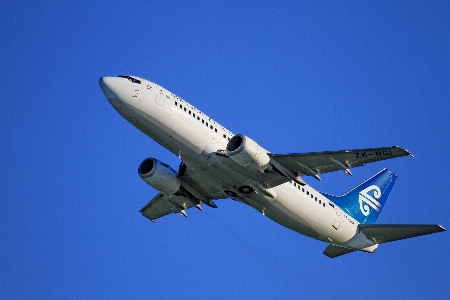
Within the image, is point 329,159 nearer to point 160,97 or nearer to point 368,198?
point 160,97

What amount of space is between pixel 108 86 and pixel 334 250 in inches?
758

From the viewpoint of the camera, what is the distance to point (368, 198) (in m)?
53.6

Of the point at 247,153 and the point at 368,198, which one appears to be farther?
the point at 368,198

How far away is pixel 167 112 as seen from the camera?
43.1 m

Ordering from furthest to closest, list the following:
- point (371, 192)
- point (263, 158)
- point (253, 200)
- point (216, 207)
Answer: point (371, 192), point (216, 207), point (253, 200), point (263, 158)

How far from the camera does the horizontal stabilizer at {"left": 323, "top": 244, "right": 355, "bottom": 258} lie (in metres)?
50.4

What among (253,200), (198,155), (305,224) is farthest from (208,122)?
(305,224)

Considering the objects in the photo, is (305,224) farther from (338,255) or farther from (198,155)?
(198,155)

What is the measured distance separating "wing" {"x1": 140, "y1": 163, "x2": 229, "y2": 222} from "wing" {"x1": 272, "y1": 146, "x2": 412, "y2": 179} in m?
5.63

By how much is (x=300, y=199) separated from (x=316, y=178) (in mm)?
3004

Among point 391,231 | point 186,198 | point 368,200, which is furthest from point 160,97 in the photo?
point 368,200

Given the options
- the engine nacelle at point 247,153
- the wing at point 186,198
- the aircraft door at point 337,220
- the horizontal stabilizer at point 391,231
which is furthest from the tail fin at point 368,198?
the engine nacelle at point 247,153

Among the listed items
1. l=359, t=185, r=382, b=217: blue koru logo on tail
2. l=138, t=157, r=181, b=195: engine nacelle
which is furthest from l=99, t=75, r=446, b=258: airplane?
l=359, t=185, r=382, b=217: blue koru logo on tail

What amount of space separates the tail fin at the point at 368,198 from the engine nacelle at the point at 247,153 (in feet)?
27.4
